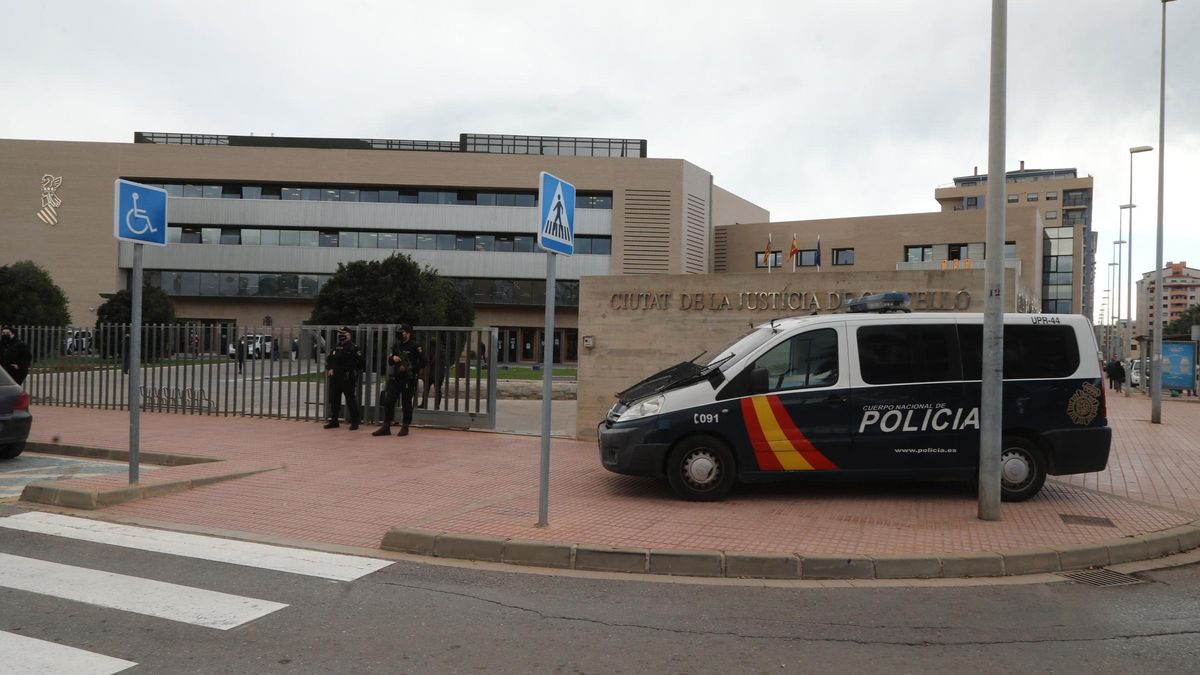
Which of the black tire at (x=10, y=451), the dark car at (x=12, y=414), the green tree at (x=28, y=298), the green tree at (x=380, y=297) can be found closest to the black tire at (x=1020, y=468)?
the dark car at (x=12, y=414)

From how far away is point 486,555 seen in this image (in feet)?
19.9

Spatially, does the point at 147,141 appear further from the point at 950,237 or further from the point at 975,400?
the point at 975,400

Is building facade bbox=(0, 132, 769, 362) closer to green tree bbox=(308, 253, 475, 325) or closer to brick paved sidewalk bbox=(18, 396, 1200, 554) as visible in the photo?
green tree bbox=(308, 253, 475, 325)

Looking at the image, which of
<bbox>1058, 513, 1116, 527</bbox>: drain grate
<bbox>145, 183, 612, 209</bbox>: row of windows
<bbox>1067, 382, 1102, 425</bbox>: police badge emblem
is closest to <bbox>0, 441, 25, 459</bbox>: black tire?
<bbox>1058, 513, 1116, 527</bbox>: drain grate

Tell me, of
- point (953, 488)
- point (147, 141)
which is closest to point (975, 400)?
point (953, 488)

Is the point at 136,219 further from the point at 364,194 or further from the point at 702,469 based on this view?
the point at 364,194

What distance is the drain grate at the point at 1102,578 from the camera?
5.64m

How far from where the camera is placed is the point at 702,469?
7961 mm

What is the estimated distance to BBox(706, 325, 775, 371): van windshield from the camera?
829 centimetres

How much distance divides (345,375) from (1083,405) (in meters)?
11.4

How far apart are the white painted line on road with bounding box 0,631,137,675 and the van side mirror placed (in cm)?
579

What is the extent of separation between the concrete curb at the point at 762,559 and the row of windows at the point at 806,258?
48.7 m


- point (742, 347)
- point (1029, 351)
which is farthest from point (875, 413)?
point (1029, 351)

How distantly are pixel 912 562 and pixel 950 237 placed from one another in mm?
50311
